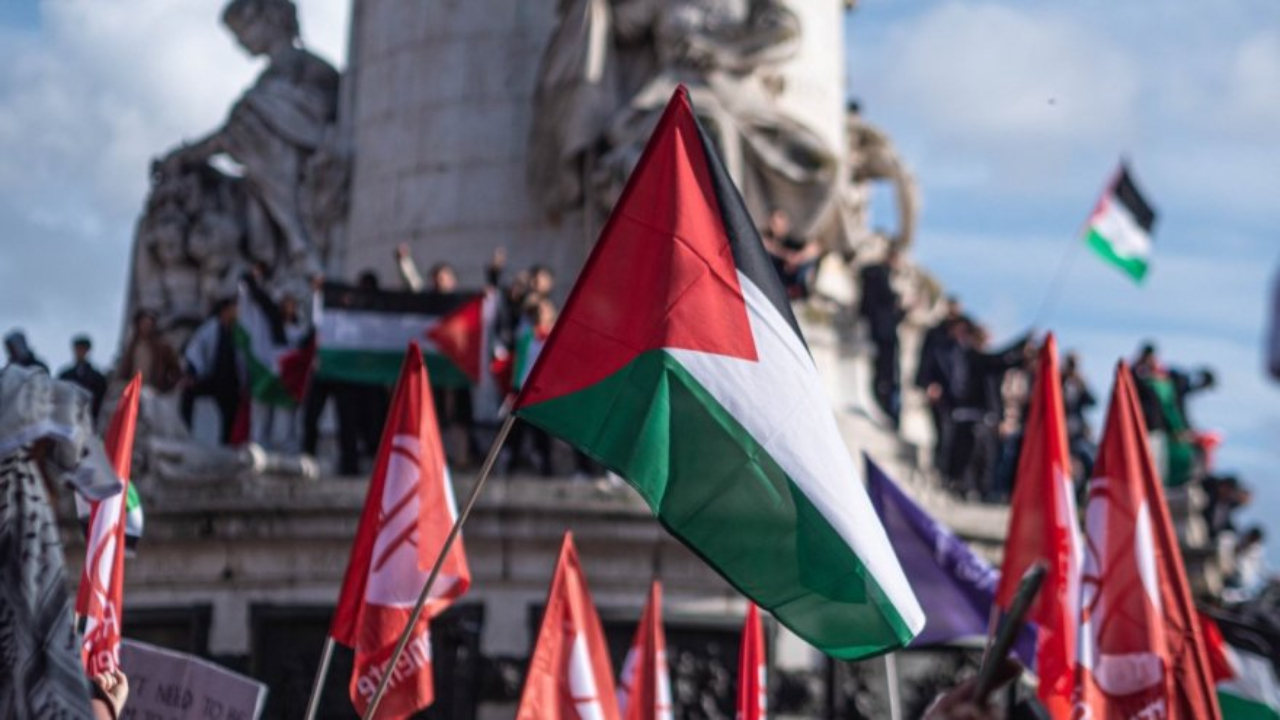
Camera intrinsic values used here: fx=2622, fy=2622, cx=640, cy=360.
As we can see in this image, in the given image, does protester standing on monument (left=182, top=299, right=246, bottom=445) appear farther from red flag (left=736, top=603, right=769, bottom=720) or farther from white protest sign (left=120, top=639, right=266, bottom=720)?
white protest sign (left=120, top=639, right=266, bottom=720)

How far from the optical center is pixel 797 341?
9.36 m

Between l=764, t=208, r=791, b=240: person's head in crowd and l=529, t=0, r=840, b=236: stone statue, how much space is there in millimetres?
295

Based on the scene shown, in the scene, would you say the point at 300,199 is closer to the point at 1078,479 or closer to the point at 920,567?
the point at 1078,479

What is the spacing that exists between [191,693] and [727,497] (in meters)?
2.95

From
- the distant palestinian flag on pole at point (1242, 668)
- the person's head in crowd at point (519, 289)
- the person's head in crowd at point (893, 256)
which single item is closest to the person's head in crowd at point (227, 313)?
the person's head in crowd at point (519, 289)

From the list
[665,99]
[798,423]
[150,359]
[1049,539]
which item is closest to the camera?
[798,423]

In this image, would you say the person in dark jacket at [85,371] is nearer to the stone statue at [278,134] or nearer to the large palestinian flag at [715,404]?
the stone statue at [278,134]

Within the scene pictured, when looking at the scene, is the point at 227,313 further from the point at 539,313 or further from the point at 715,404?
the point at 715,404

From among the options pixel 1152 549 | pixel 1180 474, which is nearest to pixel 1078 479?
pixel 1180 474

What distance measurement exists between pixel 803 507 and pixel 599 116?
1258cm

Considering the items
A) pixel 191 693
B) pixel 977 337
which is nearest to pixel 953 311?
pixel 977 337

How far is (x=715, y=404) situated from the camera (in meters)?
9.18

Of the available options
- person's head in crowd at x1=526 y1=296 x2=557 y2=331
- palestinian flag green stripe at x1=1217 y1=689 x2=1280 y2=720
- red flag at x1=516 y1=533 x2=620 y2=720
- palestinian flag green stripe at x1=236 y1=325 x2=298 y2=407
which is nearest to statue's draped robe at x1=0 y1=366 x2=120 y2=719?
red flag at x1=516 y1=533 x2=620 y2=720

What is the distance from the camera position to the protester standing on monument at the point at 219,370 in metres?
20.6
